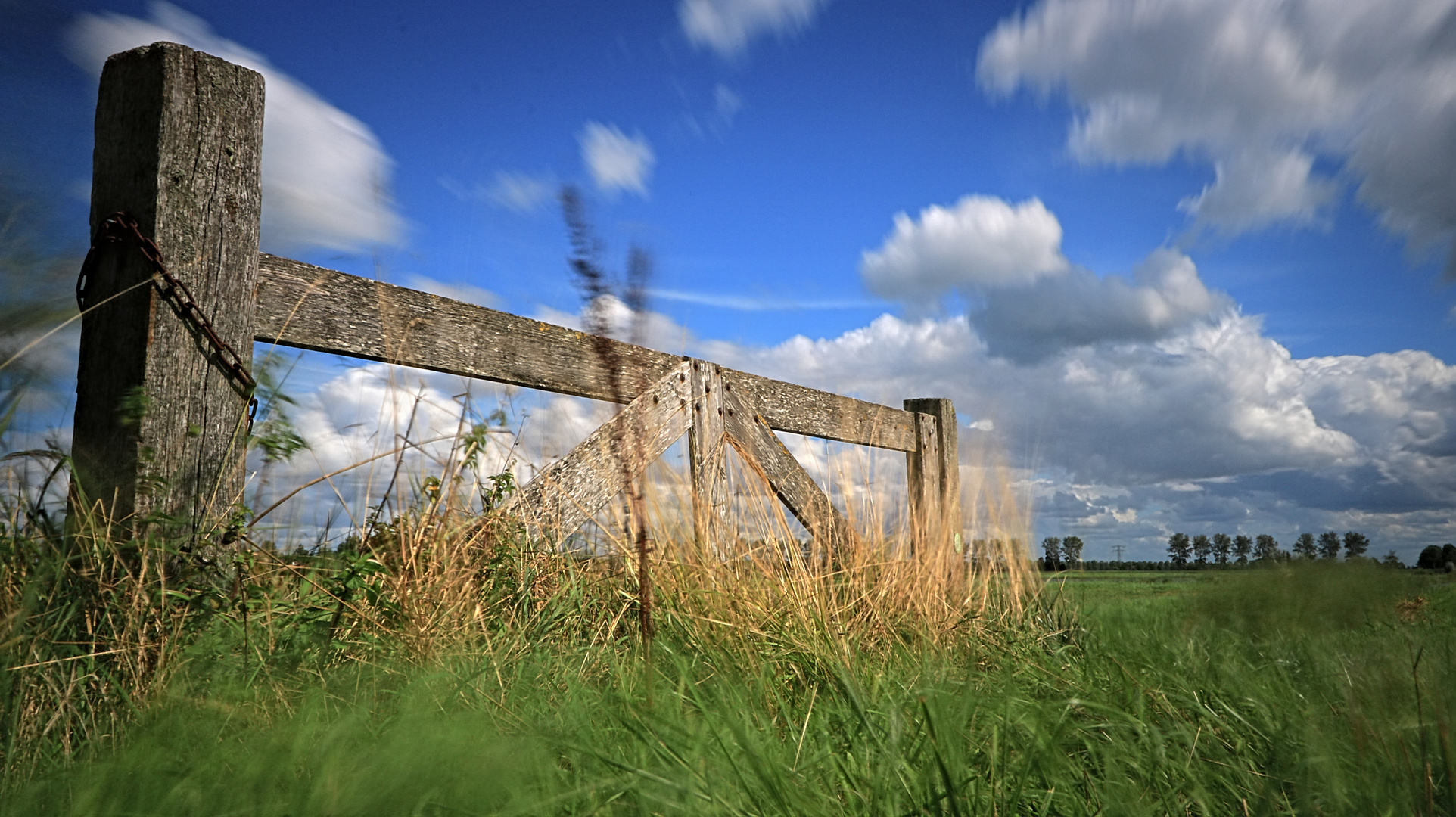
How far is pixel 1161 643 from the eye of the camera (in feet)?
10.5

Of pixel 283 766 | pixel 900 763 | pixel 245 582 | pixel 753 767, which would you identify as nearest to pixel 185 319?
pixel 245 582

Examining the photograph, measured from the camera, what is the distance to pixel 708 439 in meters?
3.95

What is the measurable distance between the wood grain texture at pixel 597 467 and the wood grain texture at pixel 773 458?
398 millimetres

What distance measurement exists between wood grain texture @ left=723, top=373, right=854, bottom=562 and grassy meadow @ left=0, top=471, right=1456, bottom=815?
53.6 inches

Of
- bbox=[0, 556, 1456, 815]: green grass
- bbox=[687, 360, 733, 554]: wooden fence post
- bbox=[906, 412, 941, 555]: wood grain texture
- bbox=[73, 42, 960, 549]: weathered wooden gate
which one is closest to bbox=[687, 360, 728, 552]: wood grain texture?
bbox=[687, 360, 733, 554]: wooden fence post

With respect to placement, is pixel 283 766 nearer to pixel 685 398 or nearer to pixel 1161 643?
pixel 685 398

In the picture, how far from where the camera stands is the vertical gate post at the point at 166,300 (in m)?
2.14

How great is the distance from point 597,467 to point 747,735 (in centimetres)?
187

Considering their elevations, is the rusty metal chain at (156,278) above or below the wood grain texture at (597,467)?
above

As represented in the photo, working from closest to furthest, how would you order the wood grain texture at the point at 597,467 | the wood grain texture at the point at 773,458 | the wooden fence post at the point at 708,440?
the wood grain texture at the point at 597,467, the wooden fence post at the point at 708,440, the wood grain texture at the point at 773,458

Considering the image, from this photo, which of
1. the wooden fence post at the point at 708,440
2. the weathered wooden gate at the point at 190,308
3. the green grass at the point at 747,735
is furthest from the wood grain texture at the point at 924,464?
the weathered wooden gate at the point at 190,308

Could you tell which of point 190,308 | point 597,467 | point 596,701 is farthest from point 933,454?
point 190,308

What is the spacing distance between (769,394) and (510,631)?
8.03ft

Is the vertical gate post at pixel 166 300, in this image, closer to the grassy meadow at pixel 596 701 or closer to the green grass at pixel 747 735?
the grassy meadow at pixel 596 701
